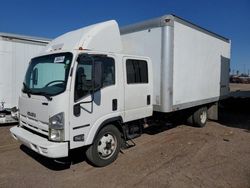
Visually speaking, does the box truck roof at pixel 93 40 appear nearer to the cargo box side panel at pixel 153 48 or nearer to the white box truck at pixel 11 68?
the cargo box side panel at pixel 153 48

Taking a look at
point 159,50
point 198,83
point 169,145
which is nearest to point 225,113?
point 198,83

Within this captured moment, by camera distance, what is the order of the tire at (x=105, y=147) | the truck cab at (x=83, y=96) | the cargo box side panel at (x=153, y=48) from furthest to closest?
the cargo box side panel at (x=153, y=48)
the tire at (x=105, y=147)
the truck cab at (x=83, y=96)

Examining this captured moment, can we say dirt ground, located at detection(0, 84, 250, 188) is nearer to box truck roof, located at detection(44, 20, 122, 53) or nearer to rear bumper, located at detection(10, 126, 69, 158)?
rear bumper, located at detection(10, 126, 69, 158)

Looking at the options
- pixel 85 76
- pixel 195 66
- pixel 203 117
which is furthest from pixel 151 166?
pixel 203 117

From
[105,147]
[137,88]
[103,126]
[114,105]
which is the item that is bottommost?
[105,147]

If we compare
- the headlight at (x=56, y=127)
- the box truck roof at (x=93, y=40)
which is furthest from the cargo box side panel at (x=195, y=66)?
the headlight at (x=56, y=127)

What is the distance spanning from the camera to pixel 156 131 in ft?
27.9

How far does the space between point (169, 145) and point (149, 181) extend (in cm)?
241

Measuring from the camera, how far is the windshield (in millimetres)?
4477

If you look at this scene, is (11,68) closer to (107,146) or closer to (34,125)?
(34,125)

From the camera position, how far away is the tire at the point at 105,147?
501 cm

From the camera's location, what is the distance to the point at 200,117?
9203 millimetres

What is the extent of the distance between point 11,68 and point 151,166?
6030mm

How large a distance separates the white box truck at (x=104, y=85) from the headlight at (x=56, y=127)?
0.06 ft
